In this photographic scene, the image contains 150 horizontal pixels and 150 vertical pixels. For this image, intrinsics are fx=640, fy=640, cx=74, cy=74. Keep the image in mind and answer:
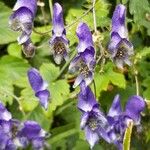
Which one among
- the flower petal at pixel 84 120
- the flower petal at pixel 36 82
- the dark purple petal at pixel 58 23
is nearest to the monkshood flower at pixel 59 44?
the dark purple petal at pixel 58 23

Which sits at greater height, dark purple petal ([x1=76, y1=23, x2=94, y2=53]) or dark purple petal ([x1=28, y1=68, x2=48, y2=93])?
dark purple petal ([x1=76, y1=23, x2=94, y2=53])

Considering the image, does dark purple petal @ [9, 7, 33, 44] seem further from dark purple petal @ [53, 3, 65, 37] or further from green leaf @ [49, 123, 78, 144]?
green leaf @ [49, 123, 78, 144]

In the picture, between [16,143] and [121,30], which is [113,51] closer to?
[121,30]

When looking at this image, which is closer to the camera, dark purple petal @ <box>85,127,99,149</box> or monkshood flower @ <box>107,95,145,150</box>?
dark purple petal @ <box>85,127,99,149</box>

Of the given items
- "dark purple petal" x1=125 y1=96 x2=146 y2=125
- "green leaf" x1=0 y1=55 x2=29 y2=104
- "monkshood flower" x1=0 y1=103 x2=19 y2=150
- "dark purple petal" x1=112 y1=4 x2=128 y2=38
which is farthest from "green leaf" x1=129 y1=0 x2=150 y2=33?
"green leaf" x1=0 y1=55 x2=29 y2=104

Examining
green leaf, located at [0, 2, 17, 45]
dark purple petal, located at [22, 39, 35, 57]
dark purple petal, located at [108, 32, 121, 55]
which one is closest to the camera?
dark purple petal, located at [108, 32, 121, 55]

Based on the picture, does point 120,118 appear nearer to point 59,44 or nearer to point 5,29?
point 59,44

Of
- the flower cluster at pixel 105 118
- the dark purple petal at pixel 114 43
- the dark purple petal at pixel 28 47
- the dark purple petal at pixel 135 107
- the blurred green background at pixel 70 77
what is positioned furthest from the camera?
the blurred green background at pixel 70 77

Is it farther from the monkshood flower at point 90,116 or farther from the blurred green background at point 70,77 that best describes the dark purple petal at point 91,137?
the blurred green background at point 70,77

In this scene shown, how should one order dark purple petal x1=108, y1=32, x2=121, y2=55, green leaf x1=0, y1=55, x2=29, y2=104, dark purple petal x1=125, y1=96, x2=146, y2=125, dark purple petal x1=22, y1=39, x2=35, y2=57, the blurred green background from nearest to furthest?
dark purple petal x1=108, y1=32, x2=121, y2=55
dark purple petal x1=22, y1=39, x2=35, y2=57
dark purple petal x1=125, y1=96, x2=146, y2=125
the blurred green background
green leaf x1=0, y1=55, x2=29, y2=104
